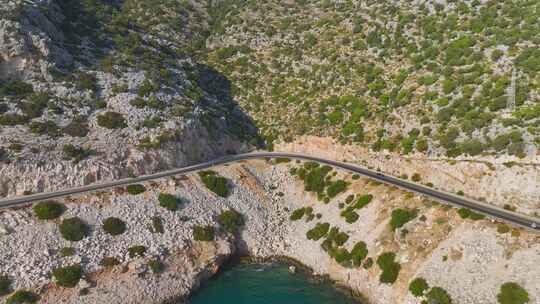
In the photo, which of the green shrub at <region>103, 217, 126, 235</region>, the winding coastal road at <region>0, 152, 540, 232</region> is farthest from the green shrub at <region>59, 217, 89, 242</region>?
the winding coastal road at <region>0, 152, 540, 232</region>

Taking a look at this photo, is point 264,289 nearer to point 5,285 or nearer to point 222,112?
point 5,285

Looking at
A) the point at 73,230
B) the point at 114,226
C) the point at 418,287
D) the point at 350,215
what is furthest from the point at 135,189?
the point at 418,287

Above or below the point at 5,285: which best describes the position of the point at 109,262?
below

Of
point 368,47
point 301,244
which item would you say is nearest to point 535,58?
point 368,47

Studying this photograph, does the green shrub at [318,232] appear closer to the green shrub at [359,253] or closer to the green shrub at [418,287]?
the green shrub at [359,253]

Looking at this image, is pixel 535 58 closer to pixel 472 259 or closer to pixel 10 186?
pixel 472 259

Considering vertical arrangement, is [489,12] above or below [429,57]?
above
